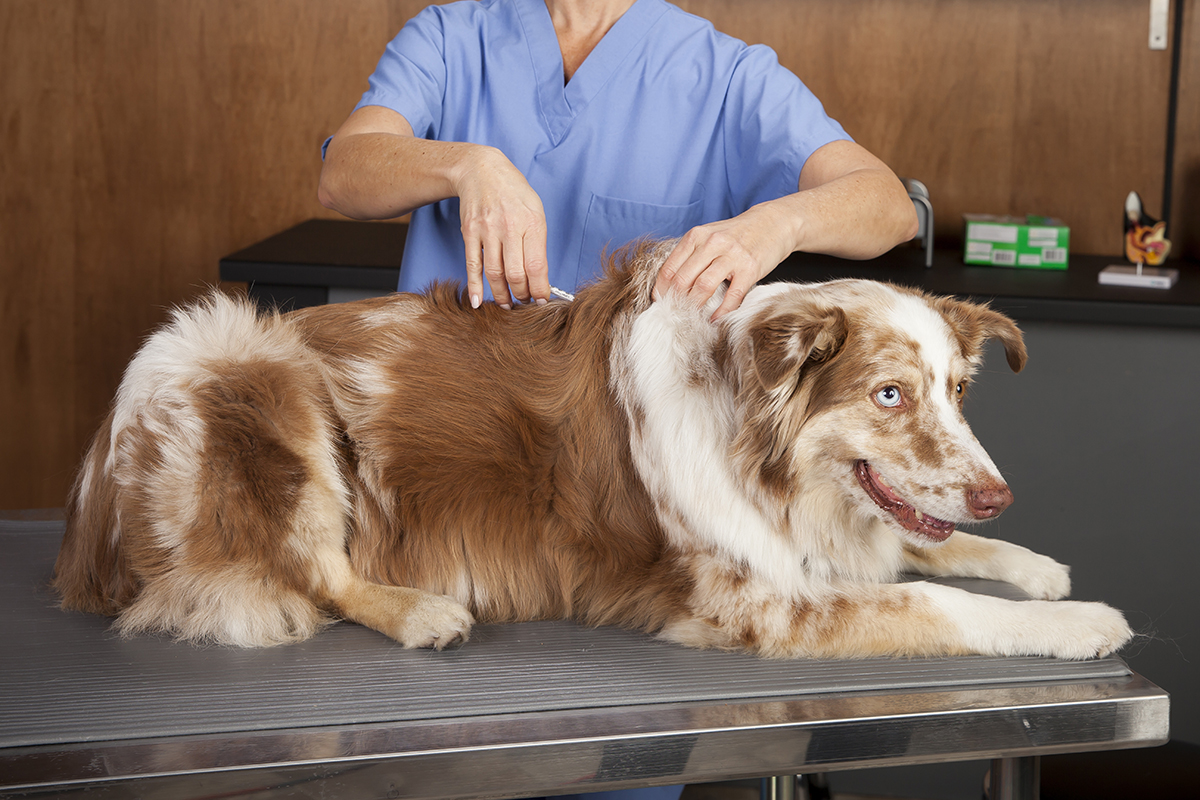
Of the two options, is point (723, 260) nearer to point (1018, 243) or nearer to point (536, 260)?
point (536, 260)

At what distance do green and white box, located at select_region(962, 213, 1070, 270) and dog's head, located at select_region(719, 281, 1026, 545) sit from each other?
5.59 ft

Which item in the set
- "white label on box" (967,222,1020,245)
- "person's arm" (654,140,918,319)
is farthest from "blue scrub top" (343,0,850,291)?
"white label on box" (967,222,1020,245)

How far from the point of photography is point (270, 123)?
10.5 ft

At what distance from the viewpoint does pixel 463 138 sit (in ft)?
6.14

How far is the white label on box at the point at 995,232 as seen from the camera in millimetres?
2838

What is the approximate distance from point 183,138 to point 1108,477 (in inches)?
116

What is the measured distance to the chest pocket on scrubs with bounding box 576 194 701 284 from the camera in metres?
1.82

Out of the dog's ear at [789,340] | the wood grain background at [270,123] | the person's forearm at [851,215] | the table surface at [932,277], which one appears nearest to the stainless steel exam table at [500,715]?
the dog's ear at [789,340]

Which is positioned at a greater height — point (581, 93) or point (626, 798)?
point (581, 93)

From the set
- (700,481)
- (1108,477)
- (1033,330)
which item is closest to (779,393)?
(700,481)

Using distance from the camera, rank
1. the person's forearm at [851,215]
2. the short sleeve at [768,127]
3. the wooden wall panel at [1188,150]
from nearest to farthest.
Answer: the person's forearm at [851,215], the short sleeve at [768,127], the wooden wall panel at [1188,150]

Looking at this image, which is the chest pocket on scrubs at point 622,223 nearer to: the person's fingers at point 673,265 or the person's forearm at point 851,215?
the person's forearm at point 851,215

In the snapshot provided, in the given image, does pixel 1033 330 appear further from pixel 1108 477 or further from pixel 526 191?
pixel 526 191

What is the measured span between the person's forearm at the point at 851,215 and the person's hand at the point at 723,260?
67 millimetres
